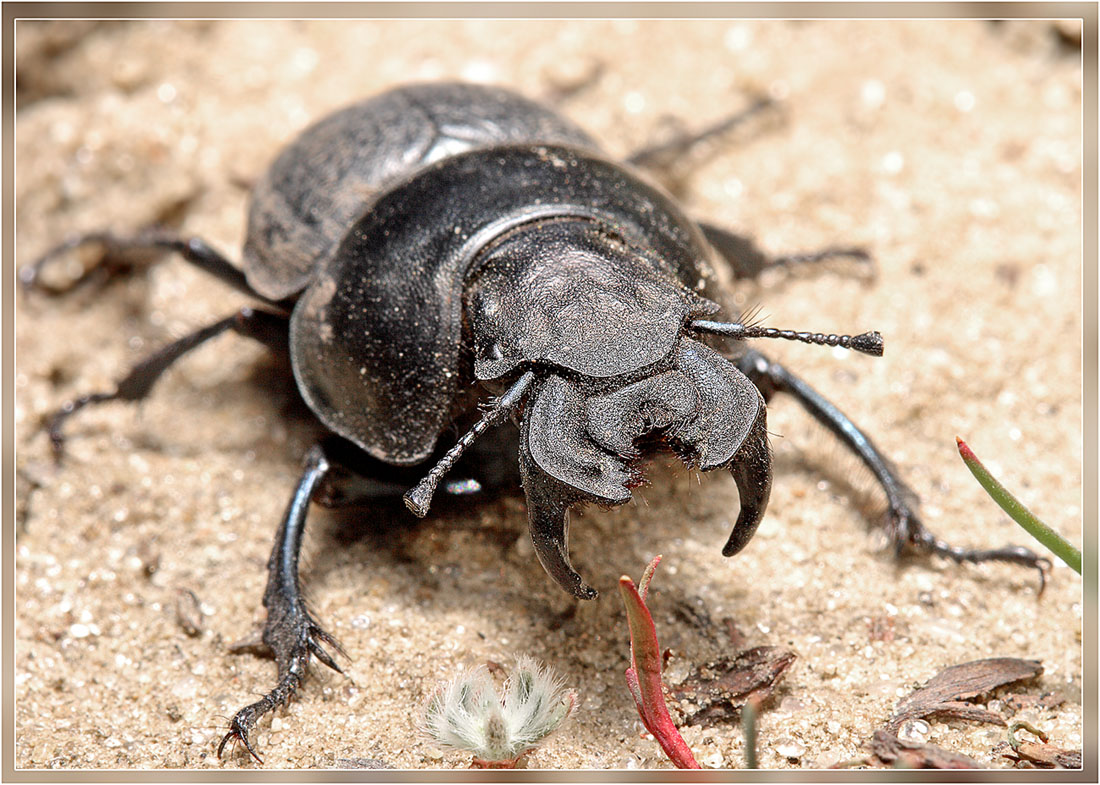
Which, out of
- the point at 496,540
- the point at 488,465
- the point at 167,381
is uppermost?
the point at 488,465

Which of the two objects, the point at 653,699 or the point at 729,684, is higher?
the point at 653,699

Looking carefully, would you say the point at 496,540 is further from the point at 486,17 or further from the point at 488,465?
the point at 486,17

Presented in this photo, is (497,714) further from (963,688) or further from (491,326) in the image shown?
(963,688)

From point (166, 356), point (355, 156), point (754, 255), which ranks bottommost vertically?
point (166, 356)

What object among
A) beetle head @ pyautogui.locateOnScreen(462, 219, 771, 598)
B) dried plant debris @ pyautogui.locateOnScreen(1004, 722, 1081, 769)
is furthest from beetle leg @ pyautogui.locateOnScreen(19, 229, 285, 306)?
dried plant debris @ pyautogui.locateOnScreen(1004, 722, 1081, 769)

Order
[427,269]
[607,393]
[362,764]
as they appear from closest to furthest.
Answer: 1. [607,393]
2. [362,764]
3. [427,269]

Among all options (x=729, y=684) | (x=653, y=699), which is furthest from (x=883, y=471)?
(x=653, y=699)

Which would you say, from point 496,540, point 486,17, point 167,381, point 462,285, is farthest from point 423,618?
point 486,17
